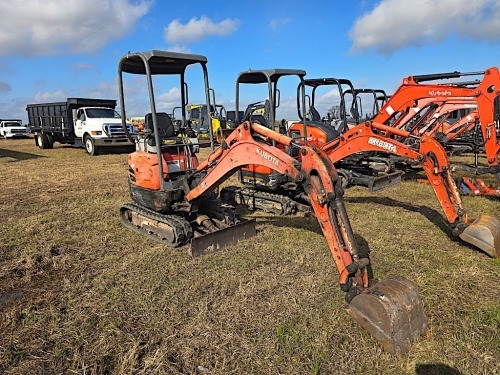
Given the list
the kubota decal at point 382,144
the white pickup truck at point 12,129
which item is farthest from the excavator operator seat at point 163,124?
the white pickup truck at point 12,129

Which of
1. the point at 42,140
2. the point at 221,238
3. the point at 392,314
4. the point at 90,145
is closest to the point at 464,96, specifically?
the point at 221,238

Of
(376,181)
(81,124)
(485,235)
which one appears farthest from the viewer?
(81,124)

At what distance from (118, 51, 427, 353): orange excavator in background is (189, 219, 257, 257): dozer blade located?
1 centimetres

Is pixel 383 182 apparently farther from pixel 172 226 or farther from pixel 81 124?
pixel 81 124

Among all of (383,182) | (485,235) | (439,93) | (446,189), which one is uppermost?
(439,93)

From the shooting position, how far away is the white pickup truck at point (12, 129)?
32.8 metres

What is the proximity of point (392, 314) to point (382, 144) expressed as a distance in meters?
4.55

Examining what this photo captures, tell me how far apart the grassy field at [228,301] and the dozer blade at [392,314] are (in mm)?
113

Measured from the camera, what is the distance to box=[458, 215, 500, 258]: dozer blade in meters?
5.05

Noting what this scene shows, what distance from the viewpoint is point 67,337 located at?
11.6ft

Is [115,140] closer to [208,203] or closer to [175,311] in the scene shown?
[208,203]

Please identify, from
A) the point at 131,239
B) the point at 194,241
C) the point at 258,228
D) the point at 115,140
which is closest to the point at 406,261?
the point at 258,228

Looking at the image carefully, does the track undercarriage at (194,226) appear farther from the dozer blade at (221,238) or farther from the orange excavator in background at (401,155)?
the orange excavator in background at (401,155)

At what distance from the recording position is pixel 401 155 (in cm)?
665
